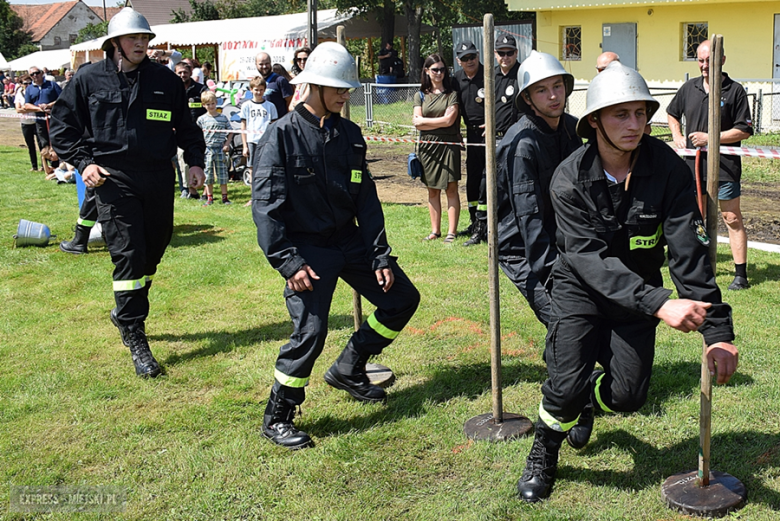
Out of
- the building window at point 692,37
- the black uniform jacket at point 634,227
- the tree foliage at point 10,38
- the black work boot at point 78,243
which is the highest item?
the tree foliage at point 10,38

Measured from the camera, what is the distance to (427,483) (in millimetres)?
4102

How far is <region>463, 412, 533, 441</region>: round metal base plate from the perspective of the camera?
14.8 feet

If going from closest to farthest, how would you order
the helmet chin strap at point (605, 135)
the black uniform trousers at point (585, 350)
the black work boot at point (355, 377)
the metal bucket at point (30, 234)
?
the helmet chin strap at point (605, 135) → the black uniform trousers at point (585, 350) → the black work boot at point (355, 377) → the metal bucket at point (30, 234)

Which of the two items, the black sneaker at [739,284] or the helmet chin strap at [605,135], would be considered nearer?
the helmet chin strap at [605,135]

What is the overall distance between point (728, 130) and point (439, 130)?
3.38 metres

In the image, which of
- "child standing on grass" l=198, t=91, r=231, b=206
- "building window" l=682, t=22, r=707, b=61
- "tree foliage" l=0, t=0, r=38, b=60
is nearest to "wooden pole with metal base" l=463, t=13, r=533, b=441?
"child standing on grass" l=198, t=91, r=231, b=206

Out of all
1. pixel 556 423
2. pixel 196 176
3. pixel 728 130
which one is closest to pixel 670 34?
pixel 728 130

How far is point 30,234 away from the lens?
33.3 feet

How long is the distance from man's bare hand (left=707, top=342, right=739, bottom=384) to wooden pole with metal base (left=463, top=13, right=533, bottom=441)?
1396 mm

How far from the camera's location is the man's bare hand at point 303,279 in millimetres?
4379

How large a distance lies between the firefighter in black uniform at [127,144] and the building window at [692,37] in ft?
68.3


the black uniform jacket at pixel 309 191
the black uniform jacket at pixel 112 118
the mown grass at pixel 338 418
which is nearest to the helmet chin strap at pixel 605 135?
the black uniform jacket at pixel 309 191

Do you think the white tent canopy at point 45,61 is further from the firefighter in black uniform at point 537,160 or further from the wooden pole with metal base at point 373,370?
the firefighter in black uniform at point 537,160

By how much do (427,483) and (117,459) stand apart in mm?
1770
